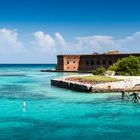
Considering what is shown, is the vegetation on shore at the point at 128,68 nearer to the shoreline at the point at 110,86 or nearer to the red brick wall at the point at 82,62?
the shoreline at the point at 110,86

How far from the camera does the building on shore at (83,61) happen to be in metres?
95.3

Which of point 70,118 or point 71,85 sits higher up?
point 71,85

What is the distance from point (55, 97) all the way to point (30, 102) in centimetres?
404

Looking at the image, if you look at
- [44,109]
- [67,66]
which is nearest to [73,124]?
[44,109]

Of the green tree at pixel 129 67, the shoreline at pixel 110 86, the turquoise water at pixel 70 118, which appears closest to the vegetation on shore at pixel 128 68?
the green tree at pixel 129 67

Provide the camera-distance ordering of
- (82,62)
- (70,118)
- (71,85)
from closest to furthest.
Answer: (70,118) < (71,85) < (82,62)

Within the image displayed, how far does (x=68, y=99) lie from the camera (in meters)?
36.2

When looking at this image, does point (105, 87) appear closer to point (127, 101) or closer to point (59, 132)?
point (127, 101)

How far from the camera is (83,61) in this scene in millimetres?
100438

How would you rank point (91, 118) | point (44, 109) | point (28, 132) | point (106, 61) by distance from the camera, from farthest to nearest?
point (106, 61), point (44, 109), point (91, 118), point (28, 132)

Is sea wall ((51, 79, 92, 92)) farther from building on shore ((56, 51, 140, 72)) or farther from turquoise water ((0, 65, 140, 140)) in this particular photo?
building on shore ((56, 51, 140, 72))

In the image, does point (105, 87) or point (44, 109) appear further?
point (105, 87)

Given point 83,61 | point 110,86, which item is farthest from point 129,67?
point 83,61

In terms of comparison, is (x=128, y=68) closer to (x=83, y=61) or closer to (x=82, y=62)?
(x=83, y=61)
